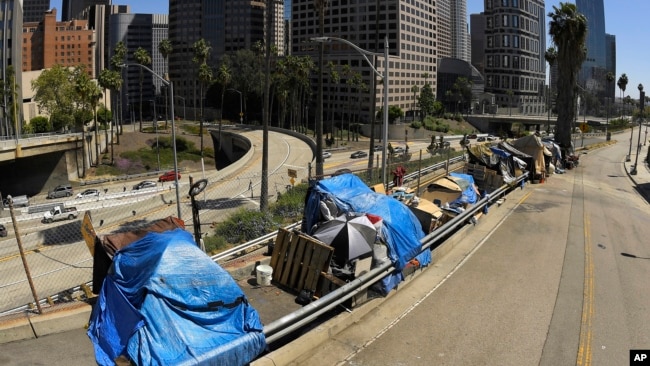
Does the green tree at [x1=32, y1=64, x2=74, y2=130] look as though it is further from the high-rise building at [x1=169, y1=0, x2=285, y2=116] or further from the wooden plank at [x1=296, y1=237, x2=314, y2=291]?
the high-rise building at [x1=169, y1=0, x2=285, y2=116]

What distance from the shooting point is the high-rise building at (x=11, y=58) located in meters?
84.6

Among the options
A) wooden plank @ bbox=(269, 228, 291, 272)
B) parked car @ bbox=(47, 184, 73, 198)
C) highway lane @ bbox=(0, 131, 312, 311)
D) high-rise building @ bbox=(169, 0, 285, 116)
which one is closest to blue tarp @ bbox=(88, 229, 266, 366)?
wooden plank @ bbox=(269, 228, 291, 272)

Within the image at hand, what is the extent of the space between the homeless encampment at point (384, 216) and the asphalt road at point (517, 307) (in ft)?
2.21

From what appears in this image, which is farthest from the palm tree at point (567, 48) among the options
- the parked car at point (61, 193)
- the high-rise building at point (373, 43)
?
the high-rise building at point (373, 43)

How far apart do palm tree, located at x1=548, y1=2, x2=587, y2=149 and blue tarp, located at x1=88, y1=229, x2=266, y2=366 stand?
47370 millimetres

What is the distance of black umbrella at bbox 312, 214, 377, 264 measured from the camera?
11156mm

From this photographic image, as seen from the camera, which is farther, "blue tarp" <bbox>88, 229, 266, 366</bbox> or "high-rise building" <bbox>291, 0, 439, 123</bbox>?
"high-rise building" <bbox>291, 0, 439, 123</bbox>

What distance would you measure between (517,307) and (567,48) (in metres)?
43.7

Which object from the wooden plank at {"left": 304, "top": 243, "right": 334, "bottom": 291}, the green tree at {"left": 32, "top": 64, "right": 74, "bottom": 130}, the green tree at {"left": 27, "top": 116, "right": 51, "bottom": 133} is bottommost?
the wooden plank at {"left": 304, "top": 243, "right": 334, "bottom": 291}

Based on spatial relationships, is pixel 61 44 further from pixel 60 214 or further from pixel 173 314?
pixel 173 314

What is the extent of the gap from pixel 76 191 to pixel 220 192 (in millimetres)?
33231

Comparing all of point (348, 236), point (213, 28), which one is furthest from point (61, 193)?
point (213, 28)

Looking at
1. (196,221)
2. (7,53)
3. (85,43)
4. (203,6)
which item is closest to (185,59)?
(203,6)

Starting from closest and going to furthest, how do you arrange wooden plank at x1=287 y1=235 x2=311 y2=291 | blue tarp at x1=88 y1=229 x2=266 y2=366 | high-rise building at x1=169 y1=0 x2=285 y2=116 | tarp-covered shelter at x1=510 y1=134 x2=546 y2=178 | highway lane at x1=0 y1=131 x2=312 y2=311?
1. blue tarp at x1=88 y1=229 x2=266 y2=366
2. wooden plank at x1=287 y1=235 x2=311 y2=291
3. highway lane at x1=0 y1=131 x2=312 y2=311
4. tarp-covered shelter at x1=510 y1=134 x2=546 y2=178
5. high-rise building at x1=169 y1=0 x2=285 y2=116
